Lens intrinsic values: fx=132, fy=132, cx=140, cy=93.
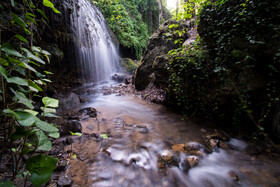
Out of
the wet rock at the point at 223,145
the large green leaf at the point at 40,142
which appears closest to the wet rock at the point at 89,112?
the large green leaf at the point at 40,142

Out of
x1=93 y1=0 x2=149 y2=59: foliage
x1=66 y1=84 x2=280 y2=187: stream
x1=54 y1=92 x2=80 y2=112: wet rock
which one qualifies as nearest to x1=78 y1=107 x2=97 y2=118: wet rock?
x1=66 y1=84 x2=280 y2=187: stream

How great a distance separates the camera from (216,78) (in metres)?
2.75

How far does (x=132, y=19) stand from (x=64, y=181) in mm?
16032

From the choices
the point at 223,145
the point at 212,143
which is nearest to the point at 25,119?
the point at 212,143

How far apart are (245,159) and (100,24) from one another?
10.8 meters

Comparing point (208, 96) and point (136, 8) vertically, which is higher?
point (136, 8)

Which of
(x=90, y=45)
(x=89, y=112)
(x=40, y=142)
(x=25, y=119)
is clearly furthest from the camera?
(x=90, y=45)

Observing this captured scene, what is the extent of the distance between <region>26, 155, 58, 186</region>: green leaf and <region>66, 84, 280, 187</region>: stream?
847 mm

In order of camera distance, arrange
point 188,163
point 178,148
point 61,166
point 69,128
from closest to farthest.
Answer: point 61,166, point 188,163, point 178,148, point 69,128

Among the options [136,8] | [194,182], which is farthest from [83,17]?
[136,8]

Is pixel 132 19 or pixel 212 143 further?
pixel 132 19

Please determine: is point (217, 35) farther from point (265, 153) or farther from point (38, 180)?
point (38, 180)

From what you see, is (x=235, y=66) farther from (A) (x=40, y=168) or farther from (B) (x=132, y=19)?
(B) (x=132, y=19)

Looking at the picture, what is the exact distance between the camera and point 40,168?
78cm
